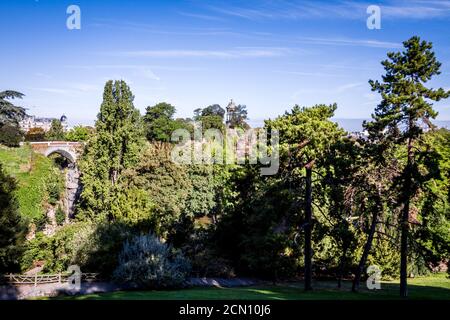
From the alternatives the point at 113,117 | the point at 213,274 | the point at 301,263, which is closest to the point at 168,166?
the point at 113,117

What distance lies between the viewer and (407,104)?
20969 millimetres

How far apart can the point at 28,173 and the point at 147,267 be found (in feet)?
102

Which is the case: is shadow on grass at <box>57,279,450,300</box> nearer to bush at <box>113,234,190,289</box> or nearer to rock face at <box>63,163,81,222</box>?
bush at <box>113,234,190,289</box>

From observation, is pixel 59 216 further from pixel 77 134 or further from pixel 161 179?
pixel 77 134

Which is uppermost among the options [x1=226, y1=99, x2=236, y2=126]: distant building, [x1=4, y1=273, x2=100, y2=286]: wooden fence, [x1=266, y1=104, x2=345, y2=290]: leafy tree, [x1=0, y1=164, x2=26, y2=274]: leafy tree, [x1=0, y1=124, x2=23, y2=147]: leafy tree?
[x1=226, y1=99, x2=236, y2=126]: distant building

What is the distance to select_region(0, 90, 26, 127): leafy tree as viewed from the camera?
5338 cm

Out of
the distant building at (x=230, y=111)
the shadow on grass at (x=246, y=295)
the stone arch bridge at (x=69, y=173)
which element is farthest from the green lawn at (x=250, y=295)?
the distant building at (x=230, y=111)

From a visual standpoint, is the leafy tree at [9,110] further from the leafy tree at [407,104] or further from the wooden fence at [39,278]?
the leafy tree at [407,104]

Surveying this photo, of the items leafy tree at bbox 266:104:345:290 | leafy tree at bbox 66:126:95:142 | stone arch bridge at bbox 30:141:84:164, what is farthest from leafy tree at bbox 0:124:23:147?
leafy tree at bbox 266:104:345:290

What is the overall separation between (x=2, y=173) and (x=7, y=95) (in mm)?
30240

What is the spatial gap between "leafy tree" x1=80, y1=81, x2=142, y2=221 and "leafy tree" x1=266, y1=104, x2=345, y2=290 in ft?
69.2

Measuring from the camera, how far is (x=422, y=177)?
19.9 meters
